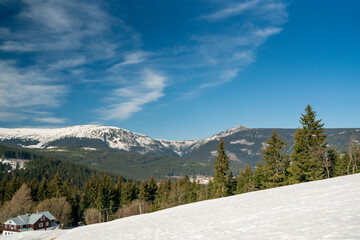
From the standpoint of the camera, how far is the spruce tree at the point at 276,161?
4816cm

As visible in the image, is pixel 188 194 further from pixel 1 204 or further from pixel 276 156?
pixel 1 204

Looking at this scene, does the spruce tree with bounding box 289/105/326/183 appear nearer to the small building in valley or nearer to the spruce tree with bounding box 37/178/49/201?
the small building in valley

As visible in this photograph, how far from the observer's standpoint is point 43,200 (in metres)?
83.2

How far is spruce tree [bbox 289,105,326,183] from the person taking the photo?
43406 millimetres

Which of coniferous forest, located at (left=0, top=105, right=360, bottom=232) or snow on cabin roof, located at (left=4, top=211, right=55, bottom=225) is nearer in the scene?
coniferous forest, located at (left=0, top=105, right=360, bottom=232)

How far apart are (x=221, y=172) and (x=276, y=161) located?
1265cm

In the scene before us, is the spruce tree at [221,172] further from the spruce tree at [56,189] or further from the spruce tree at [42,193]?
the spruce tree at [42,193]

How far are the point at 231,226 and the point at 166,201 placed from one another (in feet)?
231

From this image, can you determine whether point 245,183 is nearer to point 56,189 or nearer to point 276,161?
point 276,161

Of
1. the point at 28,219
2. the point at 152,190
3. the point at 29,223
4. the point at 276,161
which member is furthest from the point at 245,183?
the point at 28,219

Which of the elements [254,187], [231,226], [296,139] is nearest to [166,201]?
[254,187]

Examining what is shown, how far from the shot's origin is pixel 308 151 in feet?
147

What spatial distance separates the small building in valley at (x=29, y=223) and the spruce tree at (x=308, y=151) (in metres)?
69.1

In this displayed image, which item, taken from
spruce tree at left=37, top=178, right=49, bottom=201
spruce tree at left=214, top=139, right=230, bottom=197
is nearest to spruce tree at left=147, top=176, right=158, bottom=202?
spruce tree at left=37, top=178, right=49, bottom=201
